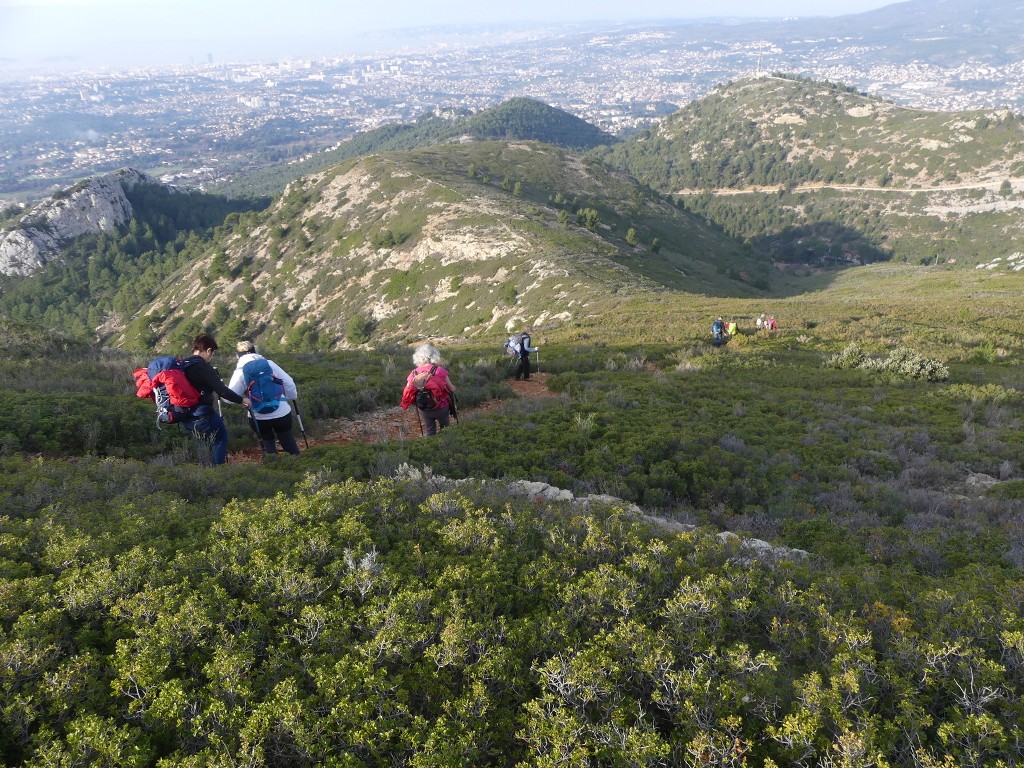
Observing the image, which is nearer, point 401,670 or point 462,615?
point 401,670

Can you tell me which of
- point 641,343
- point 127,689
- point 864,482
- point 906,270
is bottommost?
point 906,270

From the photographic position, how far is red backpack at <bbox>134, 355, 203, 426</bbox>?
23.6 ft

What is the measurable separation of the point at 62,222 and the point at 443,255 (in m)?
114

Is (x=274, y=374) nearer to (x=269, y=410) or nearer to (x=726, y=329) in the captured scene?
→ (x=269, y=410)

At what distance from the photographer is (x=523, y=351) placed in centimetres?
1473

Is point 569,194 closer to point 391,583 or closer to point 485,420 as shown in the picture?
point 485,420

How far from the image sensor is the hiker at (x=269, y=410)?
757 cm

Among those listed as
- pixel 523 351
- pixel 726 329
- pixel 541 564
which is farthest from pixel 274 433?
pixel 726 329

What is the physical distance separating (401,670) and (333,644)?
48 centimetres

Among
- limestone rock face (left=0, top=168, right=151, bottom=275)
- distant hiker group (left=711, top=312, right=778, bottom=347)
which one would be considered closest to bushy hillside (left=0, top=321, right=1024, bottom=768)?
distant hiker group (left=711, top=312, right=778, bottom=347)

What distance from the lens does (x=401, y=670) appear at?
3.21 meters

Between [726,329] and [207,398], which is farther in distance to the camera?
[726,329]

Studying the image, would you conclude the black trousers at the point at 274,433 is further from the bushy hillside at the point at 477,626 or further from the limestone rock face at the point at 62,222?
the limestone rock face at the point at 62,222

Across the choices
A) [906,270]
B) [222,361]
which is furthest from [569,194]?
[222,361]
